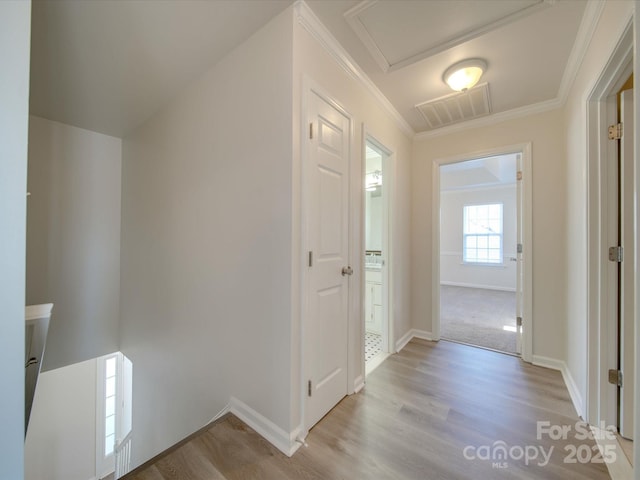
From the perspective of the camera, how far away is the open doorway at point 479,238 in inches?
192

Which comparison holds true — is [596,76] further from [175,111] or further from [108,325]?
[108,325]

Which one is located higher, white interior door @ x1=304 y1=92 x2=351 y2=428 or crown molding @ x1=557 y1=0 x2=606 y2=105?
crown molding @ x1=557 y1=0 x2=606 y2=105

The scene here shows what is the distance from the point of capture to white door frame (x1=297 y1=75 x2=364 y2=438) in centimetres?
149

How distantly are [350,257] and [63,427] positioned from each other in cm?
558

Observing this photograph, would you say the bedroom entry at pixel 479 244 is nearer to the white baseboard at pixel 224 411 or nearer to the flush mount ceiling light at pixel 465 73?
the flush mount ceiling light at pixel 465 73

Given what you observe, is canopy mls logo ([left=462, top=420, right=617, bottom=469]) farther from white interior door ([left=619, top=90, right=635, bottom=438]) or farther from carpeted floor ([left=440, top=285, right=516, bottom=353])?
carpeted floor ([left=440, top=285, right=516, bottom=353])

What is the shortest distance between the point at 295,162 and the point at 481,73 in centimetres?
180

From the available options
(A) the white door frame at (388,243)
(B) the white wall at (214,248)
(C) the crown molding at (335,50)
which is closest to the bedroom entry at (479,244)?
(A) the white door frame at (388,243)

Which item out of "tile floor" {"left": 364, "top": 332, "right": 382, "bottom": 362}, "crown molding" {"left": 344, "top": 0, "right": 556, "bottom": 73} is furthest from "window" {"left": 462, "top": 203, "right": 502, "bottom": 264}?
"crown molding" {"left": 344, "top": 0, "right": 556, "bottom": 73}

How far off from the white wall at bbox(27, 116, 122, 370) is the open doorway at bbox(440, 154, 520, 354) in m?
5.00

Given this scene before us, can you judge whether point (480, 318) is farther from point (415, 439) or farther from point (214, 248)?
point (214, 248)

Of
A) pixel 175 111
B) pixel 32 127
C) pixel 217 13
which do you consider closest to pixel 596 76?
pixel 217 13

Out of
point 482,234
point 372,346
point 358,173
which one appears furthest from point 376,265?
point 482,234

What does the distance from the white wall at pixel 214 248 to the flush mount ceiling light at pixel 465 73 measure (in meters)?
1.35
